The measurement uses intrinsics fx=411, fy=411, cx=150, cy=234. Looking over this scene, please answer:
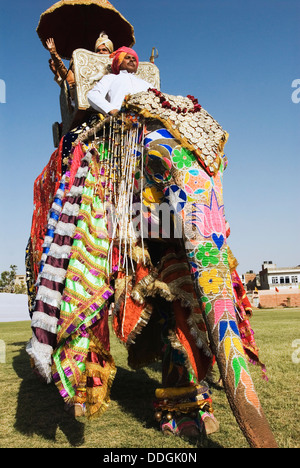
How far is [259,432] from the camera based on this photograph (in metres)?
1.71

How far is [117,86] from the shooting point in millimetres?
3049

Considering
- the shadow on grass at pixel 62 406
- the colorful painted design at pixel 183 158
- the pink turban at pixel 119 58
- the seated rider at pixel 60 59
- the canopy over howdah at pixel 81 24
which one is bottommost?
the shadow on grass at pixel 62 406

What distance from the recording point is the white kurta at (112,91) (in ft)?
9.62

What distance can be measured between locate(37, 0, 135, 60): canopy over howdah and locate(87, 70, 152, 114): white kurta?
197 cm

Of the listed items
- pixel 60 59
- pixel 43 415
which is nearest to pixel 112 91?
pixel 60 59

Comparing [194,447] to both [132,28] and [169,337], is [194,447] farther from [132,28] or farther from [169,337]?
[132,28]

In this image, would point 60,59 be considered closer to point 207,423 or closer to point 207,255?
point 207,255

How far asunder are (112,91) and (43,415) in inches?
99.3

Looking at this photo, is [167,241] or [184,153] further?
[167,241]

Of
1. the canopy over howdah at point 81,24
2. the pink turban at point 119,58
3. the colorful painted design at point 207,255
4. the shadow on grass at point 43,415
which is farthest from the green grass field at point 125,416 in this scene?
the canopy over howdah at point 81,24

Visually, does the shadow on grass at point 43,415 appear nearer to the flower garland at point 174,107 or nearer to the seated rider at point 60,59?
the flower garland at point 174,107

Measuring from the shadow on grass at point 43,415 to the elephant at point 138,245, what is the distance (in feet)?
1.00

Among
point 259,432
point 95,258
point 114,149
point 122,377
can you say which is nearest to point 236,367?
point 259,432

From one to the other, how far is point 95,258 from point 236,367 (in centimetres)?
115
